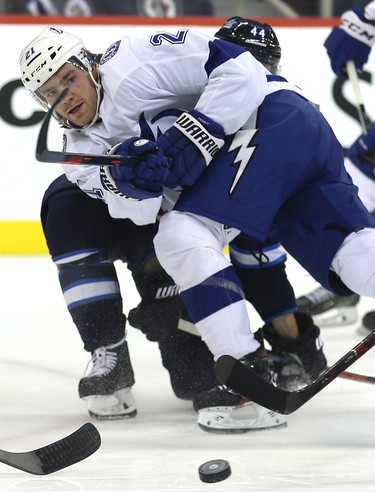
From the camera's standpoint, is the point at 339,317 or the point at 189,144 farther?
the point at 339,317

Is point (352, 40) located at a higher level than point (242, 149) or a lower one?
lower

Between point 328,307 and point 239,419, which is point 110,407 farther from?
point 328,307

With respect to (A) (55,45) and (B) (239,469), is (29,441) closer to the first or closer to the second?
(B) (239,469)

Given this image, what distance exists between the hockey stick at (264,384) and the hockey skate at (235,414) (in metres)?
0.14

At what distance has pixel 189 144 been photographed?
7.11 ft

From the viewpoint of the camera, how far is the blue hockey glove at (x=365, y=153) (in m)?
3.29

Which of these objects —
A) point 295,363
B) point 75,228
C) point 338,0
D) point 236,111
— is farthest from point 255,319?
point 338,0

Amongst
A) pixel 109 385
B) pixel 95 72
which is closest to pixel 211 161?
pixel 95 72

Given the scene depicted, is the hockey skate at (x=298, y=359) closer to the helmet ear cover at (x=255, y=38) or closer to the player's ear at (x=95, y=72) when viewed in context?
the helmet ear cover at (x=255, y=38)

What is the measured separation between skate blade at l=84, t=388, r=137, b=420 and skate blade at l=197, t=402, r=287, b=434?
227 mm

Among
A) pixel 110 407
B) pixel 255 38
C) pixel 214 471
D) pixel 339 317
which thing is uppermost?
pixel 255 38

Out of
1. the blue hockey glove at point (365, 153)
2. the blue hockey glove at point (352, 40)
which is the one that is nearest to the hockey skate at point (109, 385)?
the blue hockey glove at point (365, 153)

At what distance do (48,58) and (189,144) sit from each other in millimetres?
374

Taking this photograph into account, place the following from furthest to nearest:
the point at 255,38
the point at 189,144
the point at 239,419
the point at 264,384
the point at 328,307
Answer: the point at 328,307 → the point at 255,38 → the point at 239,419 → the point at 189,144 → the point at 264,384
